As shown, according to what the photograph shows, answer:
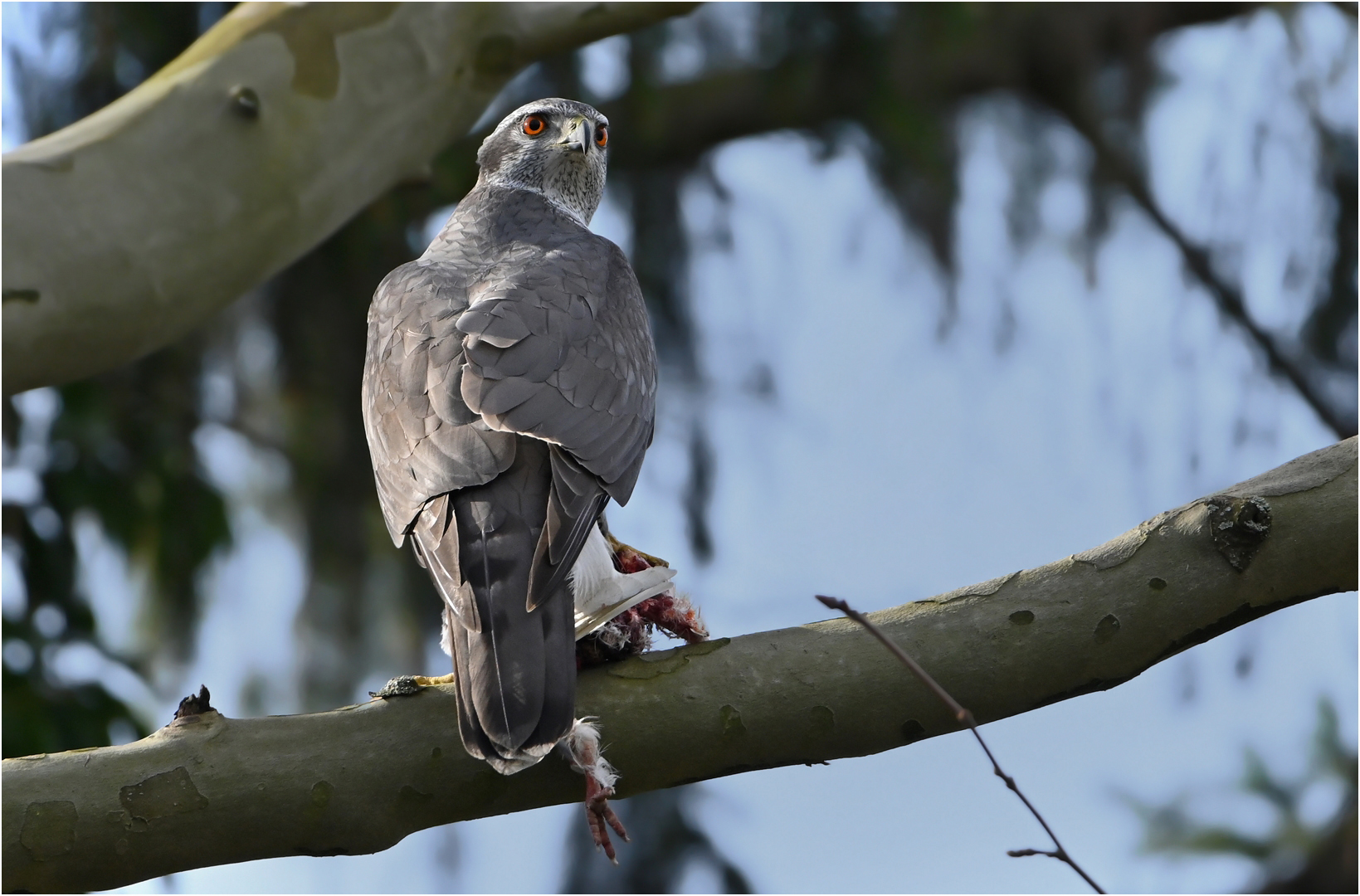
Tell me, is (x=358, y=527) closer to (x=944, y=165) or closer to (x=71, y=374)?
(x=71, y=374)

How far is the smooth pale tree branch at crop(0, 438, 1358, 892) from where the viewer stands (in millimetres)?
1765

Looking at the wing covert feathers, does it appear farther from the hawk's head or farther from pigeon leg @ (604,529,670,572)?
the hawk's head

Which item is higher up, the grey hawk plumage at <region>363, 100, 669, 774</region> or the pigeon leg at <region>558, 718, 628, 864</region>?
the grey hawk plumage at <region>363, 100, 669, 774</region>

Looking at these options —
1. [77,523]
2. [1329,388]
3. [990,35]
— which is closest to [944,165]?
[990,35]

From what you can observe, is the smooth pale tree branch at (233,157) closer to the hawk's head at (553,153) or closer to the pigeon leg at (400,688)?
the hawk's head at (553,153)

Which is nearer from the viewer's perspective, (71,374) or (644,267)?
(71,374)

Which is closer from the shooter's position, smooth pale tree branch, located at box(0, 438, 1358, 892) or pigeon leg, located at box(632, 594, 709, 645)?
smooth pale tree branch, located at box(0, 438, 1358, 892)

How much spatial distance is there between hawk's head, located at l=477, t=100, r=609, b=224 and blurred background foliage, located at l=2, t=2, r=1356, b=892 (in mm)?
815

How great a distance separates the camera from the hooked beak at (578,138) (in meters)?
2.97

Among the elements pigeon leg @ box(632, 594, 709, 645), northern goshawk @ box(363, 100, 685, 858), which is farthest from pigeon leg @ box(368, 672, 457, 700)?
pigeon leg @ box(632, 594, 709, 645)

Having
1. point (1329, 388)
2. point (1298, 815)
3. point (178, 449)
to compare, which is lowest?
point (1298, 815)

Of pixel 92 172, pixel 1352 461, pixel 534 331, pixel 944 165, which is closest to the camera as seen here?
pixel 1352 461

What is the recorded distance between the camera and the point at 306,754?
179 centimetres

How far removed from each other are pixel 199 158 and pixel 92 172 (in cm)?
27
